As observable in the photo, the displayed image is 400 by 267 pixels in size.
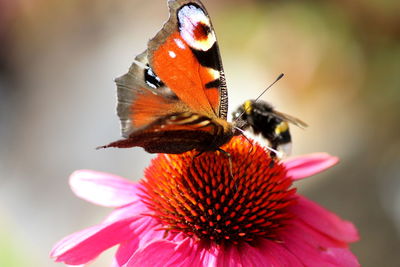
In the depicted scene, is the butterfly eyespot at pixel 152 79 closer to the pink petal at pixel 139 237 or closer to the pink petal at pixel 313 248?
the pink petal at pixel 139 237

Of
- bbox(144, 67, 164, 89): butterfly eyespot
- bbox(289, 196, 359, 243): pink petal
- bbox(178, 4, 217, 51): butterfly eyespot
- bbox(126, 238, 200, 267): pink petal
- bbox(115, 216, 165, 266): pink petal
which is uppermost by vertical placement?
bbox(178, 4, 217, 51): butterfly eyespot

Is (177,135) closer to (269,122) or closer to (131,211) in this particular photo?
(131,211)

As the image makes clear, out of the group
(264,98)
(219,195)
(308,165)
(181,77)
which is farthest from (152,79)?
(264,98)

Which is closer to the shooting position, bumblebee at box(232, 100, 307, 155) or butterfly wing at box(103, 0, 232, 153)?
butterfly wing at box(103, 0, 232, 153)

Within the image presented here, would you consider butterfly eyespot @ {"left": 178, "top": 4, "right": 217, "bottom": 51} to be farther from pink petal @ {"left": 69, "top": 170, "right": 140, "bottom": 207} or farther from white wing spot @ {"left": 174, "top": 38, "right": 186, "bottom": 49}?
pink petal @ {"left": 69, "top": 170, "right": 140, "bottom": 207}

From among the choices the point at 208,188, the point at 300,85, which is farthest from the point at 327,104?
the point at 208,188

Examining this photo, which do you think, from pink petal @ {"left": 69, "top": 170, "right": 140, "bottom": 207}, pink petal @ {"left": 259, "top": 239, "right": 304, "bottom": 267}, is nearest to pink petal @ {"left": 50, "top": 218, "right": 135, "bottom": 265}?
pink petal @ {"left": 69, "top": 170, "right": 140, "bottom": 207}
